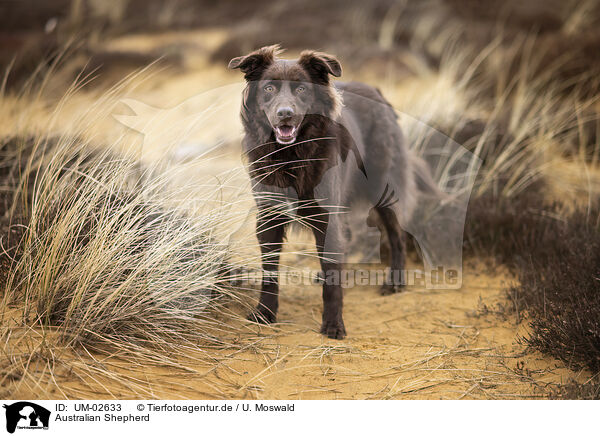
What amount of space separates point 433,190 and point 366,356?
6.61 feet

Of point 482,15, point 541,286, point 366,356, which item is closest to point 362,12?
point 482,15

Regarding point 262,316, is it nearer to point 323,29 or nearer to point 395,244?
point 395,244

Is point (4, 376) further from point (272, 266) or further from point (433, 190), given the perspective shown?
point (433, 190)

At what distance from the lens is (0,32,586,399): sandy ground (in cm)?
241

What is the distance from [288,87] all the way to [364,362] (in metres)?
1.62

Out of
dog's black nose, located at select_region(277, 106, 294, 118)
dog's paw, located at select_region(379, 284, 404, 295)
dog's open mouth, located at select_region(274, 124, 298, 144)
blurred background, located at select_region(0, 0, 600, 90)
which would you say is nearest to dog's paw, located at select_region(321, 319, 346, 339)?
dog's paw, located at select_region(379, 284, 404, 295)

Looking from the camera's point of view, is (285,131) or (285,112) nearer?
(285,112)

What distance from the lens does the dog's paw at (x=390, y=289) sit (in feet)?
12.8

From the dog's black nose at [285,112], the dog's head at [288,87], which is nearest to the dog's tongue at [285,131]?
the dog's head at [288,87]

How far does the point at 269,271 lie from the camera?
3.16 metres

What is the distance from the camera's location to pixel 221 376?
8.28ft

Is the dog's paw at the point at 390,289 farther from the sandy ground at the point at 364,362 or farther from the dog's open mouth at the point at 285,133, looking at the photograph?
the dog's open mouth at the point at 285,133

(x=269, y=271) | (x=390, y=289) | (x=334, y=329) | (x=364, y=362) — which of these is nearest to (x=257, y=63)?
(x=269, y=271)
